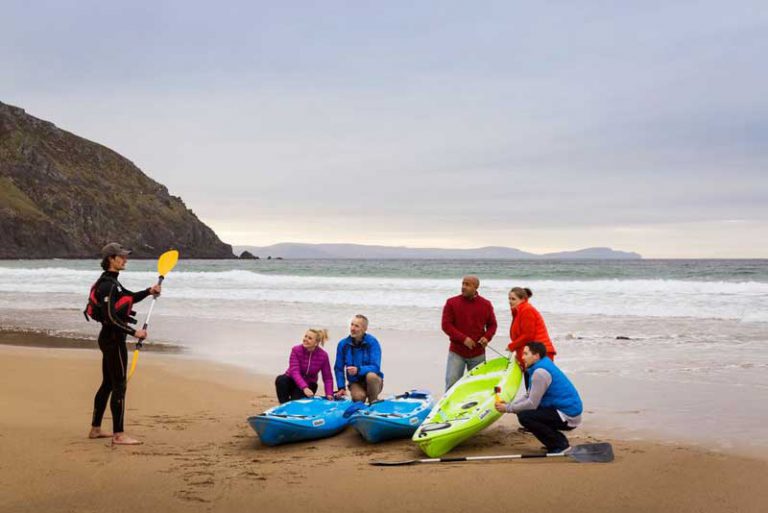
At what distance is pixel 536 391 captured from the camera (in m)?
6.09

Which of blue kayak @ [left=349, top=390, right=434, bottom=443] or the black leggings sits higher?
the black leggings

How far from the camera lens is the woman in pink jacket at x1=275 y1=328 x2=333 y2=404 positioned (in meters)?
7.46

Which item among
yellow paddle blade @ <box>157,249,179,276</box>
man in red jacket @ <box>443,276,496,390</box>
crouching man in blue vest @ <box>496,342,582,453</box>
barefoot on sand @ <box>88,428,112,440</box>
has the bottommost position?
barefoot on sand @ <box>88,428,112,440</box>

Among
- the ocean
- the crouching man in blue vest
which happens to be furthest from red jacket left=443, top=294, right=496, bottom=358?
the crouching man in blue vest

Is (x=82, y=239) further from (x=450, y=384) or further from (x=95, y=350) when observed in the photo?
(x=450, y=384)

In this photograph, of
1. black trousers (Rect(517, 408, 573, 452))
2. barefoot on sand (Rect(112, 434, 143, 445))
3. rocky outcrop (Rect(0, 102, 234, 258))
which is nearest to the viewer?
black trousers (Rect(517, 408, 573, 452))

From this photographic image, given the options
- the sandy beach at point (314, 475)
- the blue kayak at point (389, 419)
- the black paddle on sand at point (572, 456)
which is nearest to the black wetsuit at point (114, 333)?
the sandy beach at point (314, 475)

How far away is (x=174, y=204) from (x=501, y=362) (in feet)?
421

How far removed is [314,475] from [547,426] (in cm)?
201

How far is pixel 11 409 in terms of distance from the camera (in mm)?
Result: 7828

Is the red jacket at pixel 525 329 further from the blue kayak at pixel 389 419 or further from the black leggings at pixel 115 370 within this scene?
the black leggings at pixel 115 370

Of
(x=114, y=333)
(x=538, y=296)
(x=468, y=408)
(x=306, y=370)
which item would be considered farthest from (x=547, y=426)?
(x=538, y=296)

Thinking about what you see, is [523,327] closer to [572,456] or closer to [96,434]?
[572,456]

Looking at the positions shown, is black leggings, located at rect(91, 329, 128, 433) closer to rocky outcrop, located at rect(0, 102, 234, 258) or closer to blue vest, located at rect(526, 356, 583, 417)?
blue vest, located at rect(526, 356, 583, 417)
